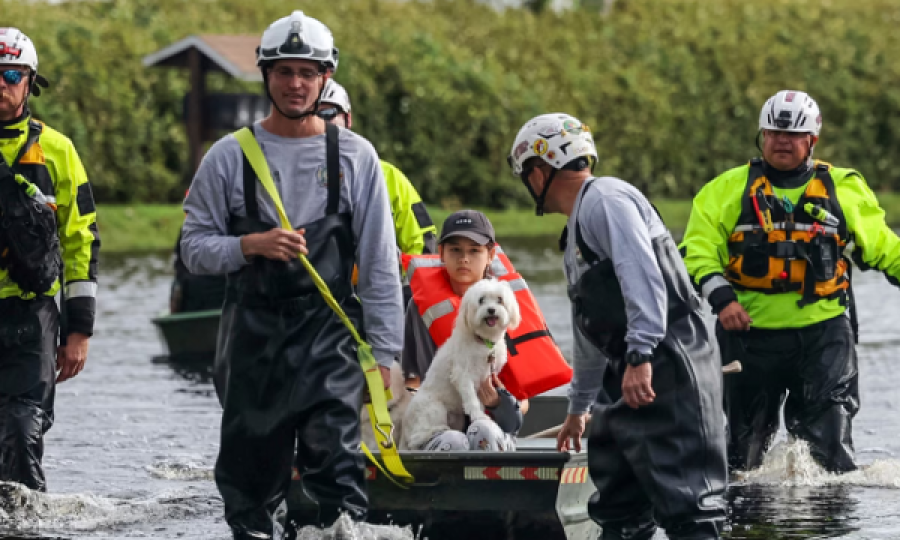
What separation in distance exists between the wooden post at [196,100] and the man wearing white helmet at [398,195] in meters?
18.8

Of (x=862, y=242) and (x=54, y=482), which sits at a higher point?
(x=862, y=242)

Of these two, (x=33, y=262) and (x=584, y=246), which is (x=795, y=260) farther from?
(x=33, y=262)

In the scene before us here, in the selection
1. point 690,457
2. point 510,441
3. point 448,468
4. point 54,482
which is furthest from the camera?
point 54,482

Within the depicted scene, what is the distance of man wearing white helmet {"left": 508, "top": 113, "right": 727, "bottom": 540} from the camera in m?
6.92

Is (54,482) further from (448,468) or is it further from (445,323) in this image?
(448,468)

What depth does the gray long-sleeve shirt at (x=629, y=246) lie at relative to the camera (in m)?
6.87

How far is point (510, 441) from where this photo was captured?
897 centimetres

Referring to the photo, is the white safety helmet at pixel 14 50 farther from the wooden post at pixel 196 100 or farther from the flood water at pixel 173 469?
the wooden post at pixel 196 100

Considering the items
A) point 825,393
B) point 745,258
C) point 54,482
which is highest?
point 745,258

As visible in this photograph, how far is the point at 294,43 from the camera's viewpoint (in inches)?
281

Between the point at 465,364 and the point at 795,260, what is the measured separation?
2.34 metres

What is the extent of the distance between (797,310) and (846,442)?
0.84 m

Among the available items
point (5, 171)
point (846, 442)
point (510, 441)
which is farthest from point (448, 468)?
point (846, 442)

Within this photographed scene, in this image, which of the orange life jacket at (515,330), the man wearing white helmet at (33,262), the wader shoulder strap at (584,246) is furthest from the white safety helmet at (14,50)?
the wader shoulder strap at (584,246)
